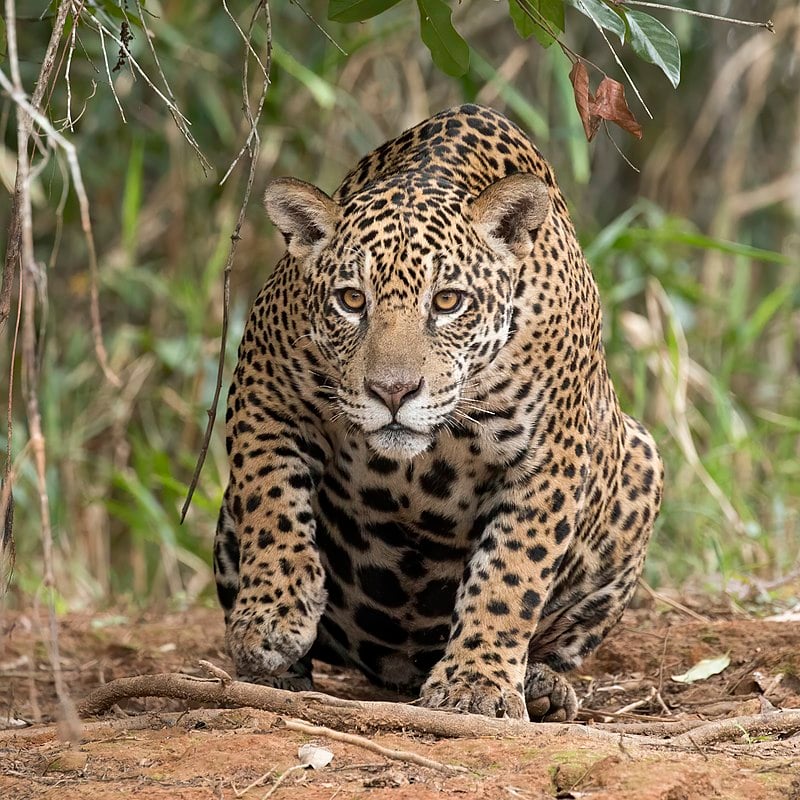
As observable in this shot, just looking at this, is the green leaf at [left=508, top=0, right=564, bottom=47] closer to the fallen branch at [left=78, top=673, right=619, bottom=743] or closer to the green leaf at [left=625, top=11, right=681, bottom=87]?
the green leaf at [left=625, top=11, right=681, bottom=87]

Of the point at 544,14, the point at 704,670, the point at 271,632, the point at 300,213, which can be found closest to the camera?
the point at 544,14

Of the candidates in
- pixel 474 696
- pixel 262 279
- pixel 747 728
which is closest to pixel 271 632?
pixel 474 696

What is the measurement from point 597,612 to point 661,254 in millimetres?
4925

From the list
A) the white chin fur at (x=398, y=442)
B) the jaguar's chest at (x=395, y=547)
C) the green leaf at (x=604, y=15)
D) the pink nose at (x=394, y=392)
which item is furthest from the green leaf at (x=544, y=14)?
the jaguar's chest at (x=395, y=547)

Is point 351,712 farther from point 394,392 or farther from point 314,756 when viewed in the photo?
point 394,392

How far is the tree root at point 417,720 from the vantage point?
13.7 ft

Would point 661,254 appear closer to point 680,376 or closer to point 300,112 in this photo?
point 680,376

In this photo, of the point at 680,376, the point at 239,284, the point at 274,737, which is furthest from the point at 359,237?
the point at 239,284

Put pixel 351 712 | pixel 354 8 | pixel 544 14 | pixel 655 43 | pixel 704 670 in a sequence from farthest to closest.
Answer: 1. pixel 704 670
2. pixel 354 8
3. pixel 544 14
4. pixel 655 43
5. pixel 351 712

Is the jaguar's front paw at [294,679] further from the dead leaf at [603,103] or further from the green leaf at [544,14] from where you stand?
the green leaf at [544,14]

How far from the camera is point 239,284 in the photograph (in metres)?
11.2

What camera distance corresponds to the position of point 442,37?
4.76 meters

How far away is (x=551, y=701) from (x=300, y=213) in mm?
2042

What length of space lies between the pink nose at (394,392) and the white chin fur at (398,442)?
10 cm
